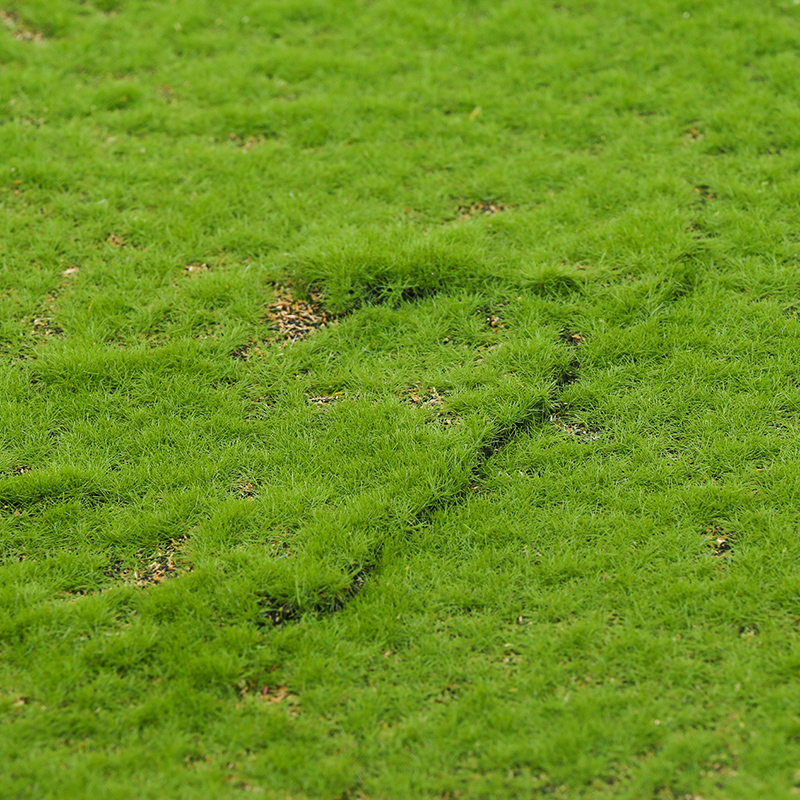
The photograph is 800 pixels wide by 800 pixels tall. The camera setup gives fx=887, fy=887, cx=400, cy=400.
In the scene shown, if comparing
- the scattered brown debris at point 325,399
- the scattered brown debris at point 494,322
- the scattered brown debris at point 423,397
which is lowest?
the scattered brown debris at point 325,399

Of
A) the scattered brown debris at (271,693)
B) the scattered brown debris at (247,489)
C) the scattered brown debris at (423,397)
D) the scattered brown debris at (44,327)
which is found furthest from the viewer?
the scattered brown debris at (44,327)

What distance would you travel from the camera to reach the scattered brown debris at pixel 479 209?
780 cm

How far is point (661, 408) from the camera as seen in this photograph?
619 cm

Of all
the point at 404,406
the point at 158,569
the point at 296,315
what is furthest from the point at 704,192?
the point at 158,569

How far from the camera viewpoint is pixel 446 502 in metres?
5.70

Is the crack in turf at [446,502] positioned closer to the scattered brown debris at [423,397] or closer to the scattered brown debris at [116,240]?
the scattered brown debris at [423,397]

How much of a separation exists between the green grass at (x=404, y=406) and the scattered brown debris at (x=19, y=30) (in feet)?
0.29

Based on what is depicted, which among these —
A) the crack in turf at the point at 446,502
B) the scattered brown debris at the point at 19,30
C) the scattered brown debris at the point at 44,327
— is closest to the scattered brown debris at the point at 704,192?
the crack in turf at the point at 446,502

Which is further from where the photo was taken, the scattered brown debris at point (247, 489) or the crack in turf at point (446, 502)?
the scattered brown debris at point (247, 489)

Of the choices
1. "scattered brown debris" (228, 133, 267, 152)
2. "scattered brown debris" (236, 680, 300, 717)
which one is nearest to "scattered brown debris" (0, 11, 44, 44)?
"scattered brown debris" (228, 133, 267, 152)

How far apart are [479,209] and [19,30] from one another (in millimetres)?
5845

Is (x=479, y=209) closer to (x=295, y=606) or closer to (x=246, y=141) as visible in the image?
(x=246, y=141)

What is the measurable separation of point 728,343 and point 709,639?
98.3 inches

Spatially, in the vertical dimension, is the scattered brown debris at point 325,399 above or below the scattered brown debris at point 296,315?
below
